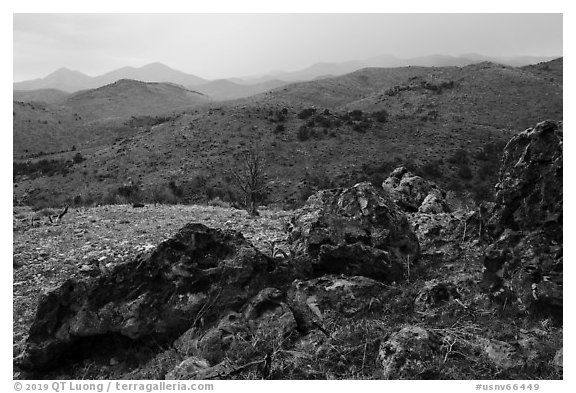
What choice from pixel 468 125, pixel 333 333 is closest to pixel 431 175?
pixel 468 125

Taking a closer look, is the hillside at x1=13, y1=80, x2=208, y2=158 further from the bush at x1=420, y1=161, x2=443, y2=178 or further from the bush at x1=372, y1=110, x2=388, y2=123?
the bush at x1=420, y1=161, x2=443, y2=178

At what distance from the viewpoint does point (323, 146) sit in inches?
1348

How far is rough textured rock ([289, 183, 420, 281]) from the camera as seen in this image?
7.62 m

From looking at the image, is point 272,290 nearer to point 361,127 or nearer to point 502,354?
point 502,354

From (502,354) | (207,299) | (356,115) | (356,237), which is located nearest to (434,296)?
(502,354)

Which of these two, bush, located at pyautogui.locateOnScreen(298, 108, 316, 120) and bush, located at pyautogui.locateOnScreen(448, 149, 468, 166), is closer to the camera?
bush, located at pyautogui.locateOnScreen(448, 149, 468, 166)

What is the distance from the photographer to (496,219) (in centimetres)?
761

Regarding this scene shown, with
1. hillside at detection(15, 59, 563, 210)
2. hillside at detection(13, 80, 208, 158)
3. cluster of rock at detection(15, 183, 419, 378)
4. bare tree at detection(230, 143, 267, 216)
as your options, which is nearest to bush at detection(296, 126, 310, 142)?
hillside at detection(15, 59, 563, 210)

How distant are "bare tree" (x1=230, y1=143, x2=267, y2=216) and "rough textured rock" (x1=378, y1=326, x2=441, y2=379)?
34.1 ft

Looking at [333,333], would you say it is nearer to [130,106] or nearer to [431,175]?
[431,175]

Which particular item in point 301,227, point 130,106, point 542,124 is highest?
point 130,106

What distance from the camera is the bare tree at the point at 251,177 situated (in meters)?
17.7

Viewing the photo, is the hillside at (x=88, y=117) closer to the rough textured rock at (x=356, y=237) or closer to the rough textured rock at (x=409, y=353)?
the rough textured rock at (x=356, y=237)

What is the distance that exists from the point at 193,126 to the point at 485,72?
43.1 metres
